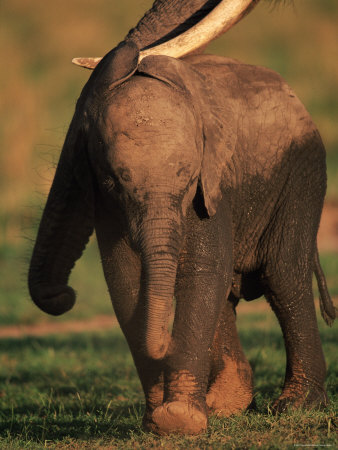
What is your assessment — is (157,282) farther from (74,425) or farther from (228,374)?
(228,374)

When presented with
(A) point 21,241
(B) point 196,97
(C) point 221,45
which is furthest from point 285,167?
(C) point 221,45

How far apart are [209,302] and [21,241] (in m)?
11.6

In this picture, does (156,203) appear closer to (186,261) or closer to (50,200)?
(186,261)

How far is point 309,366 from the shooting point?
5.36 m

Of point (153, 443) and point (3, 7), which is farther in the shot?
point (3, 7)

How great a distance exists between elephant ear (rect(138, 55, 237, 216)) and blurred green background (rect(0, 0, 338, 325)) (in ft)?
39.4

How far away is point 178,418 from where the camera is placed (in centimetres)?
424

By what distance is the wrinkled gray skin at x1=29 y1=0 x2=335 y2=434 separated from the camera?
4.25 m

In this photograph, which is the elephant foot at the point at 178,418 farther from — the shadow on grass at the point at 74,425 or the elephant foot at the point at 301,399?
the elephant foot at the point at 301,399

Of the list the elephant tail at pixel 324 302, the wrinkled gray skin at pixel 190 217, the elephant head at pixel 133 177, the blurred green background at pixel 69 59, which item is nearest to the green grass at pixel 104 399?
the wrinkled gray skin at pixel 190 217

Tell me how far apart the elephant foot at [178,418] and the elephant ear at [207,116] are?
37.2 inches

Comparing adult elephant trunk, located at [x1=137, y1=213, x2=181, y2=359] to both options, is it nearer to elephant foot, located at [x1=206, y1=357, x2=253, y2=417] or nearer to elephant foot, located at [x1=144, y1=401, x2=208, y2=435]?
elephant foot, located at [x1=144, y1=401, x2=208, y2=435]

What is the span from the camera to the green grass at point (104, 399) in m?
4.29

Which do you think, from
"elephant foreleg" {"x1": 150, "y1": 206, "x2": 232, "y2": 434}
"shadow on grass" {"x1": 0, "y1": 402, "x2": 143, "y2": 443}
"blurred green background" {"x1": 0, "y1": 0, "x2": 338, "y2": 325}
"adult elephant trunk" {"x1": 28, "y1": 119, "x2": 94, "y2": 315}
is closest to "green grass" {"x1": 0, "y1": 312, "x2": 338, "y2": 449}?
"shadow on grass" {"x1": 0, "y1": 402, "x2": 143, "y2": 443}
